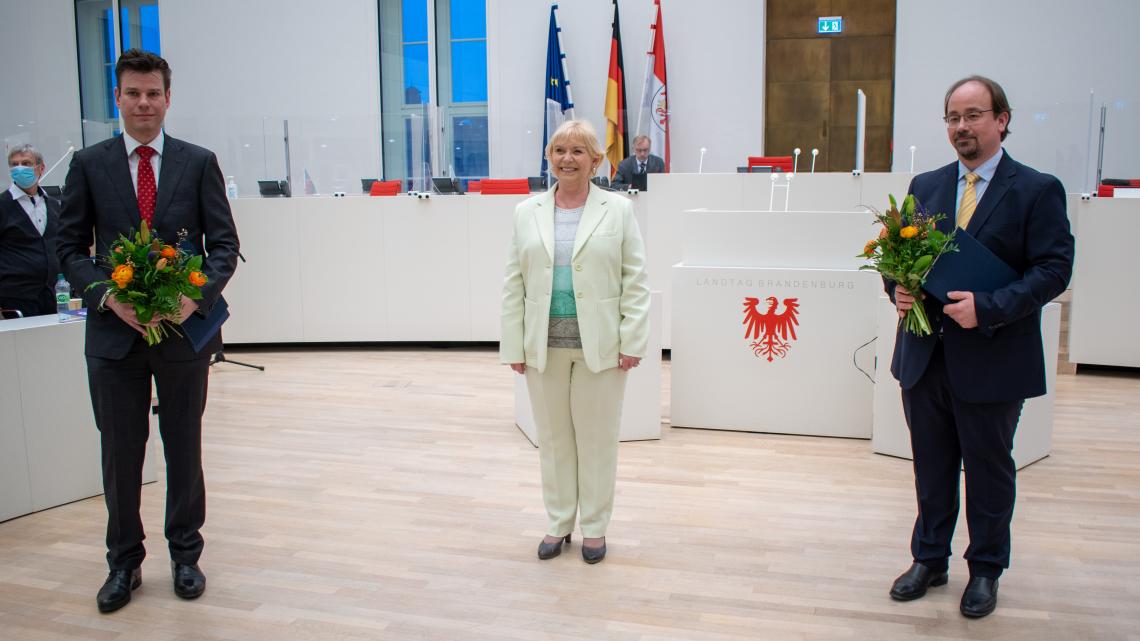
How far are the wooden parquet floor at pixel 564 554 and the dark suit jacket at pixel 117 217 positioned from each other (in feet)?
3.08

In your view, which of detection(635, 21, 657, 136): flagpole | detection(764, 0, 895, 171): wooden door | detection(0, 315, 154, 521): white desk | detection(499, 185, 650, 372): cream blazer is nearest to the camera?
detection(499, 185, 650, 372): cream blazer

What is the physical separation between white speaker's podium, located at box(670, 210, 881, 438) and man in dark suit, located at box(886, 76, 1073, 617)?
80.6 inches

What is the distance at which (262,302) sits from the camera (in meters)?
7.91

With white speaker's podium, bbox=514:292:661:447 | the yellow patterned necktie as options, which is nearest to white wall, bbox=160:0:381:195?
white speaker's podium, bbox=514:292:661:447

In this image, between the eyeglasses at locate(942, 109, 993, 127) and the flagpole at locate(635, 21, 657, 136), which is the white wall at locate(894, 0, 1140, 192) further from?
the eyeglasses at locate(942, 109, 993, 127)

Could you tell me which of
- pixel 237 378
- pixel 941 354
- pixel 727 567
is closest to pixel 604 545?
pixel 727 567

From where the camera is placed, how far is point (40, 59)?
12.6 metres

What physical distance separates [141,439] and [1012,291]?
8.97 feet

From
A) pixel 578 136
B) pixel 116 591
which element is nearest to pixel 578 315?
pixel 578 136

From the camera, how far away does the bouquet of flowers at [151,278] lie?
2.63 meters

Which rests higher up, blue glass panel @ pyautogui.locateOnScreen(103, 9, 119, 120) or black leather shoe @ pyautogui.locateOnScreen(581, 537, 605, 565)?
blue glass panel @ pyautogui.locateOnScreen(103, 9, 119, 120)

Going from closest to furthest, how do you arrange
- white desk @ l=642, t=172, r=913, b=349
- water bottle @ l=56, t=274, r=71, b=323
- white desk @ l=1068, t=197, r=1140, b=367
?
1. water bottle @ l=56, t=274, r=71, b=323
2. white desk @ l=1068, t=197, r=1140, b=367
3. white desk @ l=642, t=172, r=913, b=349

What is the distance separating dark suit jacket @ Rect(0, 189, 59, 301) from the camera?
15.2 ft

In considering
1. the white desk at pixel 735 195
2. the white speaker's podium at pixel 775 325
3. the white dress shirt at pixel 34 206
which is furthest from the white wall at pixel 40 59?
the white speaker's podium at pixel 775 325
